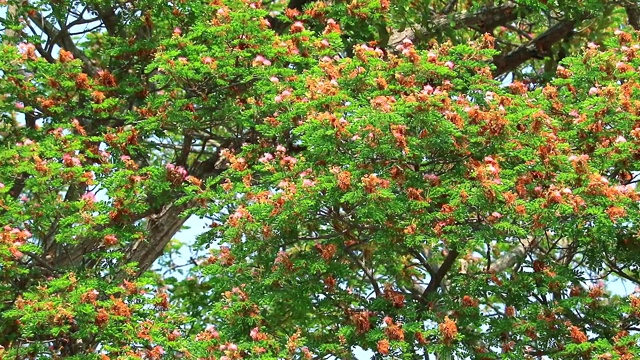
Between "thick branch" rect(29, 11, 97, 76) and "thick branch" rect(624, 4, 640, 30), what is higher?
"thick branch" rect(624, 4, 640, 30)

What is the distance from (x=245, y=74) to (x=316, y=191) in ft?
7.27

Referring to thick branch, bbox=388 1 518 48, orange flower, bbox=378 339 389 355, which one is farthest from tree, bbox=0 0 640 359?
thick branch, bbox=388 1 518 48

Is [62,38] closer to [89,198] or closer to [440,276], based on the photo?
[89,198]

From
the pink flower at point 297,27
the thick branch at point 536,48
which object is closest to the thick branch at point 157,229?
the pink flower at point 297,27

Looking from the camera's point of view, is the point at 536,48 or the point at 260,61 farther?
the point at 536,48

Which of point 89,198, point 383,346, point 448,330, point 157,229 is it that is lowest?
point 383,346

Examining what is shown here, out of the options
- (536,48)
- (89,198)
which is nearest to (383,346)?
(89,198)

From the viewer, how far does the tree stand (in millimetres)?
9672

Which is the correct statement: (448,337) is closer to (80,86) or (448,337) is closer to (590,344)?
(590,344)

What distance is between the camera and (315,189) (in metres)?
9.83

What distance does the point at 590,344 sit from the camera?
363 inches

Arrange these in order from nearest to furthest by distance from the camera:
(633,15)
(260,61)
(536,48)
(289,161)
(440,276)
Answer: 1. (289,161)
2. (440,276)
3. (260,61)
4. (633,15)
5. (536,48)

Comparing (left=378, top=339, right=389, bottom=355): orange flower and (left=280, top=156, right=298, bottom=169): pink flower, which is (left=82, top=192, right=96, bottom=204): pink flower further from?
(left=378, top=339, right=389, bottom=355): orange flower

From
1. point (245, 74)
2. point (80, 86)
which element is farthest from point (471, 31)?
point (80, 86)
